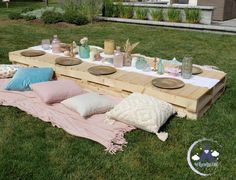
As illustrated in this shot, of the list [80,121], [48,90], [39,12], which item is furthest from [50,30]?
[80,121]

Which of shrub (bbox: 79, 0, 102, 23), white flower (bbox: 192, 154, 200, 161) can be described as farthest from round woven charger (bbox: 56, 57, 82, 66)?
shrub (bbox: 79, 0, 102, 23)

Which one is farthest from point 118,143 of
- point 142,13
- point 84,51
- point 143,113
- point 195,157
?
point 142,13

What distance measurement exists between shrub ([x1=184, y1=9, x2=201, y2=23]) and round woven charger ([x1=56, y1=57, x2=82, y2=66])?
795cm

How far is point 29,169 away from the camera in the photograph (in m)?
3.87

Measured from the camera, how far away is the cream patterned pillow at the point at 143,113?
15.3 feet

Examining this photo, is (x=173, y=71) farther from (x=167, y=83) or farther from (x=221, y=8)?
(x=221, y=8)

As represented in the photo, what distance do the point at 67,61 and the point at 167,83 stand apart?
2273 mm

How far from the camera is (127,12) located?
14961 millimetres

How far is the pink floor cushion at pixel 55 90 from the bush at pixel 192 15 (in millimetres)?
8807

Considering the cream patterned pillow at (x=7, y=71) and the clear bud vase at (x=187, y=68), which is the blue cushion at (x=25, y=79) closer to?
the cream patterned pillow at (x=7, y=71)

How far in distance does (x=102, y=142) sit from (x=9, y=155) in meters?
1.25

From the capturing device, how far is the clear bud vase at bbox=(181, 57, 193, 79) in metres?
5.70

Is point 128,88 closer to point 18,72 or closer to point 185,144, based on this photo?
point 185,144

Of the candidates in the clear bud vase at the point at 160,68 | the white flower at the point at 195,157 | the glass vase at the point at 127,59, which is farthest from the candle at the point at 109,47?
the white flower at the point at 195,157
